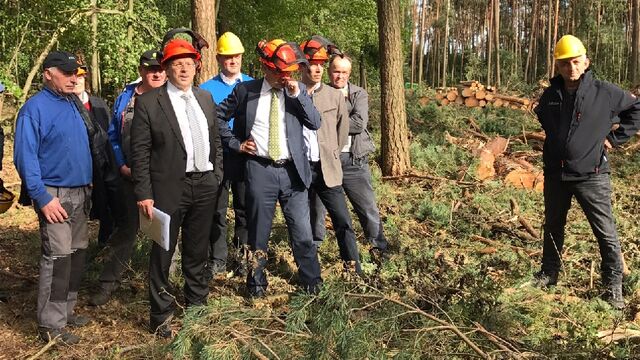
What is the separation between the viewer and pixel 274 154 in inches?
167

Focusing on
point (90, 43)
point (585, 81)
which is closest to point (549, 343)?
point (585, 81)

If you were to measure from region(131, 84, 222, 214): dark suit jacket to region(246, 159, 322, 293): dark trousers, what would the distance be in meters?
0.64

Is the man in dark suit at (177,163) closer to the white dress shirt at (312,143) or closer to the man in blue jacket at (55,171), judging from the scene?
the man in blue jacket at (55,171)

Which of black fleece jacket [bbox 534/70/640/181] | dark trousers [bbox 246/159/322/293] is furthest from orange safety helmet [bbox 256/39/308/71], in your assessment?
black fleece jacket [bbox 534/70/640/181]

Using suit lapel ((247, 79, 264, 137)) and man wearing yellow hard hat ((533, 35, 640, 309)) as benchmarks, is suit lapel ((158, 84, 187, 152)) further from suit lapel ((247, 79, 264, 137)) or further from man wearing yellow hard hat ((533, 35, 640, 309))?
man wearing yellow hard hat ((533, 35, 640, 309))

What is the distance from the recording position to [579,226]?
655 cm

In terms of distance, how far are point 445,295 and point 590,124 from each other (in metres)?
2.09

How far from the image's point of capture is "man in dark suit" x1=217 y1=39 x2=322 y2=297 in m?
4.26

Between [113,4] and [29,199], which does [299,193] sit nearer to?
[29,199]

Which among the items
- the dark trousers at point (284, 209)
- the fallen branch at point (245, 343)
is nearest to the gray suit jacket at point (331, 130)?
the dark trousers at point (284, 209)

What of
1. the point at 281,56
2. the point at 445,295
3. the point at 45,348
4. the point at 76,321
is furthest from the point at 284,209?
the point at 45,348

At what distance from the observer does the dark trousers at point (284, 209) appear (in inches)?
168

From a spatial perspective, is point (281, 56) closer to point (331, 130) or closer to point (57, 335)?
point (331, 130)

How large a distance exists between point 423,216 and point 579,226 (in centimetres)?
181
